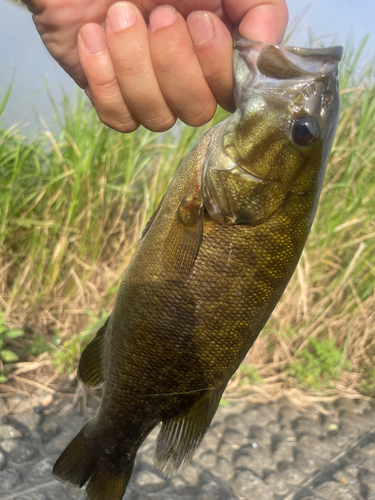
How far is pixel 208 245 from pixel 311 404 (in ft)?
7.91

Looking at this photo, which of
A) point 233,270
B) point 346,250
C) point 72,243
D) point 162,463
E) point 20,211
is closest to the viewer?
point 233,270

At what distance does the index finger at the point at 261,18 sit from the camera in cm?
118

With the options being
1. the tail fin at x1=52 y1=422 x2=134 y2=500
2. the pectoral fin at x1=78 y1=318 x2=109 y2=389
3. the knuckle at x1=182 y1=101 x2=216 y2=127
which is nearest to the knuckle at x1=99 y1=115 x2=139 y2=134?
the knuckle at x1=182 y1=101 x2=216 y2=127

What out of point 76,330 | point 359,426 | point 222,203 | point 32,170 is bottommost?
point 359,426

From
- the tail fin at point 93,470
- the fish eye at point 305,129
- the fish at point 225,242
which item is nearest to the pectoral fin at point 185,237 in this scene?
the fish at point 225,242

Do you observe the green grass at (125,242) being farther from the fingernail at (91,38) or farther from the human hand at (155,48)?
the fingernail at (91,38)

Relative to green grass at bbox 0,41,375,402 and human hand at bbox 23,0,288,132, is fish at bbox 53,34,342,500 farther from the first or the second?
green grass at bbox 0,41,375,402

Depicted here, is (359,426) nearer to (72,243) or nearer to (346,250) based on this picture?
(346,250)

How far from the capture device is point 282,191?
112cm

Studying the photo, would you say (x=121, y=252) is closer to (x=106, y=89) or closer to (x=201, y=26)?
(x=106, y=89)

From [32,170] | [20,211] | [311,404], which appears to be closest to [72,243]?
[20,211]

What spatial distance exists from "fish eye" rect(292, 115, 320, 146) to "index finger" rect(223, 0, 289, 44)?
1.00ft

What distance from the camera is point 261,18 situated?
3.93 feet

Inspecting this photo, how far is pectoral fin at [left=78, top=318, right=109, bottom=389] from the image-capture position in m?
1.38
